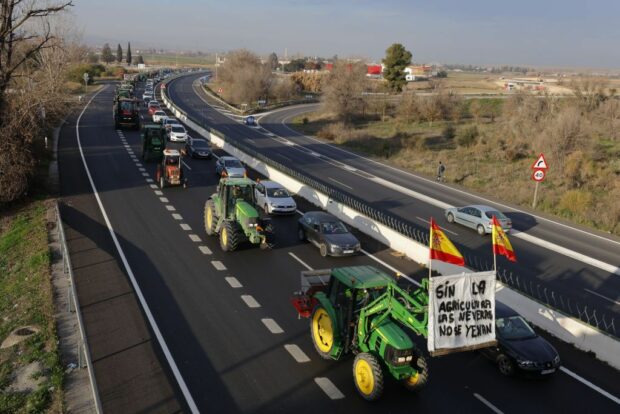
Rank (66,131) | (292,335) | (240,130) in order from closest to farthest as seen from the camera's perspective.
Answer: (292,335) → (66,131) → (240,130)

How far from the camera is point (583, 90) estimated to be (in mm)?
66188

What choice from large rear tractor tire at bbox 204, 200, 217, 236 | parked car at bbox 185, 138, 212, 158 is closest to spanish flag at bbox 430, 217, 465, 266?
large rear tractor tire at bbox 204, 200, 217, 236

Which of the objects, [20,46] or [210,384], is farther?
[20,46]

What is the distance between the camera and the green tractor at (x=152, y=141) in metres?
35.0

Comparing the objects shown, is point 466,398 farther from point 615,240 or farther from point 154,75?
point 154,75

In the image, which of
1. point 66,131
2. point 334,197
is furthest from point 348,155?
point 66,131

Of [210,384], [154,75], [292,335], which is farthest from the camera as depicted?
[154,75]

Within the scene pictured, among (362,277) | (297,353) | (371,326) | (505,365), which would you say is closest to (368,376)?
(371,326)

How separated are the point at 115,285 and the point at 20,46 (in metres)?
33.6

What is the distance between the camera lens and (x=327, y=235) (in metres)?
20.7

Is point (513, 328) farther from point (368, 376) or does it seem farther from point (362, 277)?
point (368, 376)

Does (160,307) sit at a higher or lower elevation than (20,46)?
lower

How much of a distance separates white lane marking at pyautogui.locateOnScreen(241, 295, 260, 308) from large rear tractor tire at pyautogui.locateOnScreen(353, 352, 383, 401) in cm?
518

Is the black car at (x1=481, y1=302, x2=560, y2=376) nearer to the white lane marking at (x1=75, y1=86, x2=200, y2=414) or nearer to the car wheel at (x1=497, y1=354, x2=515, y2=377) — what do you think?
the car wheel at (x1=497, y1=354, x2=515, y2=377)
